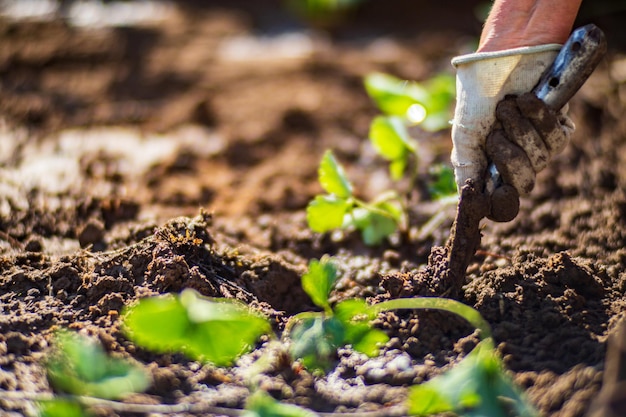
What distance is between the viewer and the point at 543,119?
1.45 meters

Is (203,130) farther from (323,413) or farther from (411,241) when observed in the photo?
(323,413)

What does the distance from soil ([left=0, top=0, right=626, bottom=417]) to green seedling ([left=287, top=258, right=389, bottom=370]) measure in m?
0.06

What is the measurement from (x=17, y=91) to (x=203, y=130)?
1.00 m

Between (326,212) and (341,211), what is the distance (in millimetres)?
44

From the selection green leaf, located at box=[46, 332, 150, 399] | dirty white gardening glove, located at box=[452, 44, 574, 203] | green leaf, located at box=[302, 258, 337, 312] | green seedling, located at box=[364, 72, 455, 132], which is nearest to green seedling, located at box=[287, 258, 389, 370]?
green leaf, located at box=[302, 258, 337, 312]

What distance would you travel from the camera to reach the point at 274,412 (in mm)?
1124

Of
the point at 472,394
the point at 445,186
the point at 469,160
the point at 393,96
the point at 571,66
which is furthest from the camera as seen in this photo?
the point at 393,96

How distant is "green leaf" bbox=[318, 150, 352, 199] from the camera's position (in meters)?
1.78

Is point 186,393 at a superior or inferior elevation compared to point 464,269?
inferior

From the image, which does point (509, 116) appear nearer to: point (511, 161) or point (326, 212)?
point (511, 161)

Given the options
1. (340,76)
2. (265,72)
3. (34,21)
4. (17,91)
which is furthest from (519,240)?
(34,21)

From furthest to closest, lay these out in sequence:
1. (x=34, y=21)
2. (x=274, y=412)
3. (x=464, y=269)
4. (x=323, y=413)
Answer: (x=34, y=21) < (x=464, y=269) < (x=323, y=413) < (x=274, y=412)

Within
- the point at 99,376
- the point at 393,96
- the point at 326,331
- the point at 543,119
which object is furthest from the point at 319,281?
the point at 393,96

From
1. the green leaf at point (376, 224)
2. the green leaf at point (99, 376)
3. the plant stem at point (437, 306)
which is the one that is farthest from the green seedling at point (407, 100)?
the green leaf at point (99, 376)
